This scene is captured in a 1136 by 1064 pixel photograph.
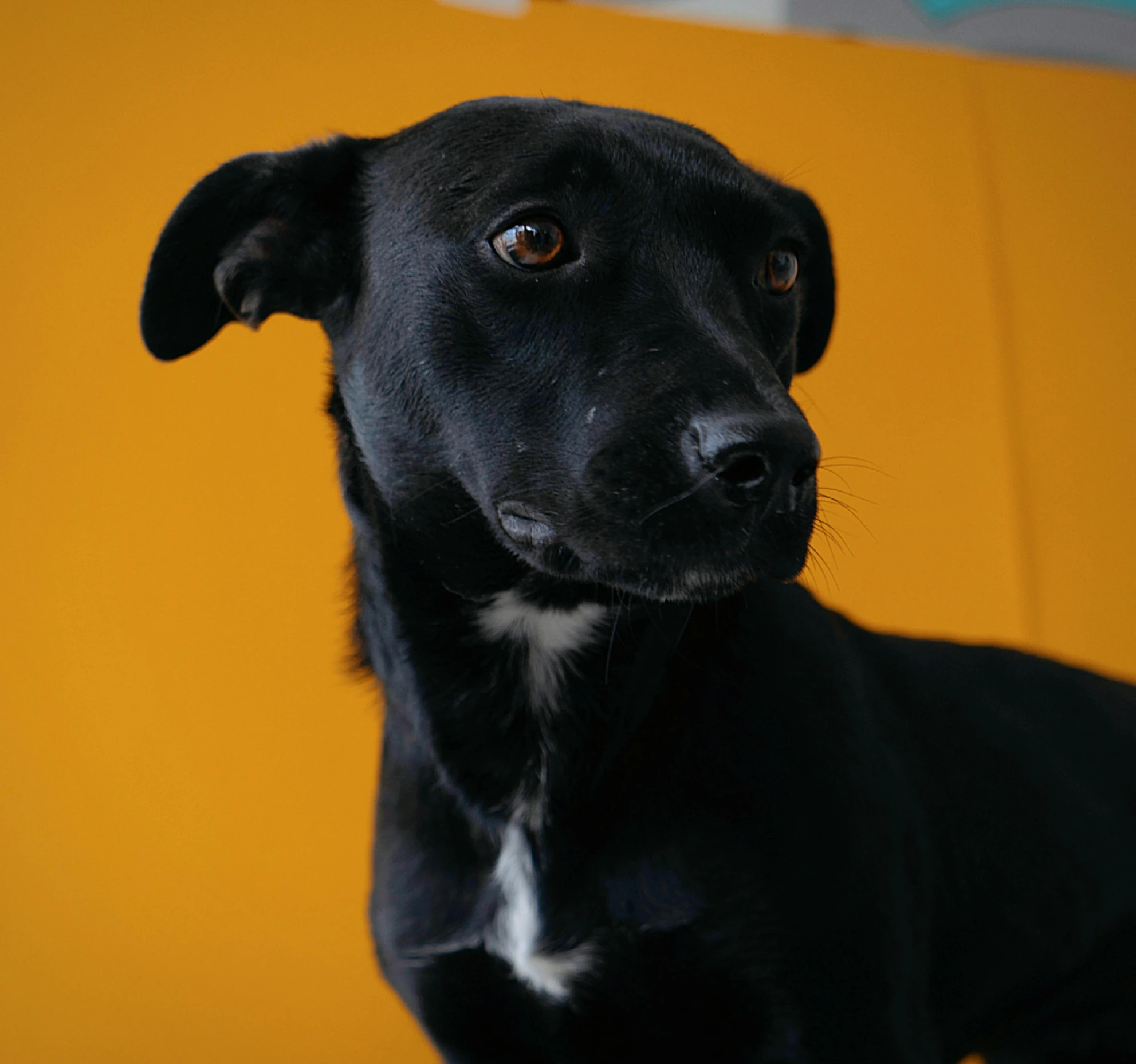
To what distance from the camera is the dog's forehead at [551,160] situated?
107 cm

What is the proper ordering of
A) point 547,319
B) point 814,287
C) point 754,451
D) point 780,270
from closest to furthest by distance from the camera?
point 754,451 → point 547,319 → point 780,270 → point 814,287

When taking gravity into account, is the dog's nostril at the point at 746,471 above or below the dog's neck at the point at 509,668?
above

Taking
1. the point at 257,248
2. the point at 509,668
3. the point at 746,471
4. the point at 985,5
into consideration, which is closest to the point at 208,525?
the point at 257,248

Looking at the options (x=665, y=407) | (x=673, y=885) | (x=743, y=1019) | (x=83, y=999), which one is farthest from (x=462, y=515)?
(x=83, y=999)

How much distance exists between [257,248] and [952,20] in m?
2.01

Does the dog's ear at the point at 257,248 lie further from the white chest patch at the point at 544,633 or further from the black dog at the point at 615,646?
the white chest patch at the point at 544,633

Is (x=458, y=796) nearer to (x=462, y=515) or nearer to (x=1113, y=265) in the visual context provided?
(x=462, y=515)

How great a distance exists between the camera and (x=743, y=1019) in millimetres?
1098

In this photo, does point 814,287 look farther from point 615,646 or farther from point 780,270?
point 615,646

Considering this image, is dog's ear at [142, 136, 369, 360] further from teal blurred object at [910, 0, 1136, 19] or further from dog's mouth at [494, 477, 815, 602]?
teal blurred object at [910, 0, 1136, 19]

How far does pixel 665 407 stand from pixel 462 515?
13.4 inches

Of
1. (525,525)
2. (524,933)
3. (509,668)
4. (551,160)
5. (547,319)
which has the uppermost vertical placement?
(551,160)

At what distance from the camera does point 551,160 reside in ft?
3.51

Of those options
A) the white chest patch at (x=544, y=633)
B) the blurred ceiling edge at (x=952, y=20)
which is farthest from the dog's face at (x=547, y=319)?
the blurred ceiling edge at (x=952, y=20)
